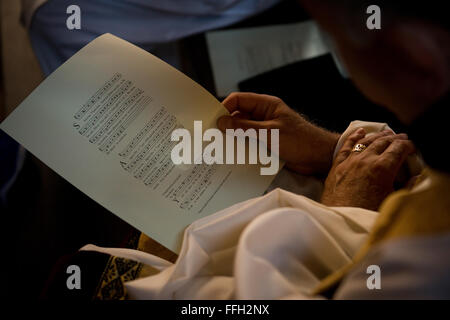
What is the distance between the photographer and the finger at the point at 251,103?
89 cm

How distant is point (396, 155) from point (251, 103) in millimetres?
294

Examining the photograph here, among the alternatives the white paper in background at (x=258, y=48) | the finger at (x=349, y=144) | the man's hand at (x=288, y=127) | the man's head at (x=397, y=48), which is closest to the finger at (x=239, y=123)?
the man's hand at (x=288, y=127)

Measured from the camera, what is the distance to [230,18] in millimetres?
1418

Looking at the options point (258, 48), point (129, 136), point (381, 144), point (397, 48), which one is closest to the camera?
point (397, 48)

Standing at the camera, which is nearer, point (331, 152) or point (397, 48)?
point (397, 48)

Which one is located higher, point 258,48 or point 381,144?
point 258,48

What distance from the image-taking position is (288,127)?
88 cm

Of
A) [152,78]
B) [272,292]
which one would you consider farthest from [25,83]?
[272,292]

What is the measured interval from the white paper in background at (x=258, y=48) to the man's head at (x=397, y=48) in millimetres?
1007

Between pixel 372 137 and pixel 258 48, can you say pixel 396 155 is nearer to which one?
pixel 372 137

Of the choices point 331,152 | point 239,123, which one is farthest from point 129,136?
point 331,152

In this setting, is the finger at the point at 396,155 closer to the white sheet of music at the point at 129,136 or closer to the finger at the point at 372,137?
the finger at the point at 372,137

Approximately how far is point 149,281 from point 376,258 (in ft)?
0.96

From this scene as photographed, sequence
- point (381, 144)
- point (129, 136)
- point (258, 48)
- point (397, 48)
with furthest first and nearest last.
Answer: point (258, 48)
point (381, 144)
point (129, 136)
point (397, 48)
